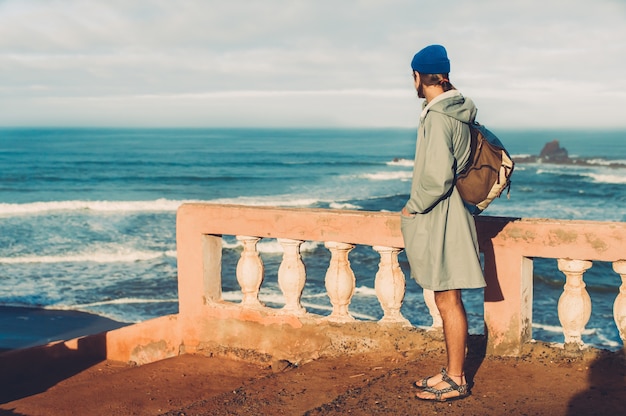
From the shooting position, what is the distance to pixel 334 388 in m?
4.12

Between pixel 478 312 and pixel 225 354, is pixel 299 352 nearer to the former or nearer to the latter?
pixel 225 354

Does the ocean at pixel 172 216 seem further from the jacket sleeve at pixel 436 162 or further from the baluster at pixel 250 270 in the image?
the jacket sleeve at pixel 436 162

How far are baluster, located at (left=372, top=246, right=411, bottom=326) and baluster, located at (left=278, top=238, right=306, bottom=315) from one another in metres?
0.57

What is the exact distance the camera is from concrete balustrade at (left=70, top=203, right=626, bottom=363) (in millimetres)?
4078

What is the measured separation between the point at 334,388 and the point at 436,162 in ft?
5.06

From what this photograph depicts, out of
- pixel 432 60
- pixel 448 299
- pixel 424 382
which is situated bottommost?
pixel 424 382

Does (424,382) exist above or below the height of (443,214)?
below

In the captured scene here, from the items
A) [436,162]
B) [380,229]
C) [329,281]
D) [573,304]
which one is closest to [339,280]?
[329,281]

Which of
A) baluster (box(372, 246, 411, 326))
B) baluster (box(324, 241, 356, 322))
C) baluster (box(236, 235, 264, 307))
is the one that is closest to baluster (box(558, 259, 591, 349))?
baluster (box(372, 246, 411, 326))

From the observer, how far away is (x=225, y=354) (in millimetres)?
5113

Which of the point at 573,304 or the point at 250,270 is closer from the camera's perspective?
the point at 573,304

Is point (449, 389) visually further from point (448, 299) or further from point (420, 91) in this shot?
point (420, 91)

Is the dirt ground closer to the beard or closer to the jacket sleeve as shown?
the jacket sleeve

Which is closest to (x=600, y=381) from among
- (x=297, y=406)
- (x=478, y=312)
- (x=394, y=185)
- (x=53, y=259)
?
(x=297, y=406)
